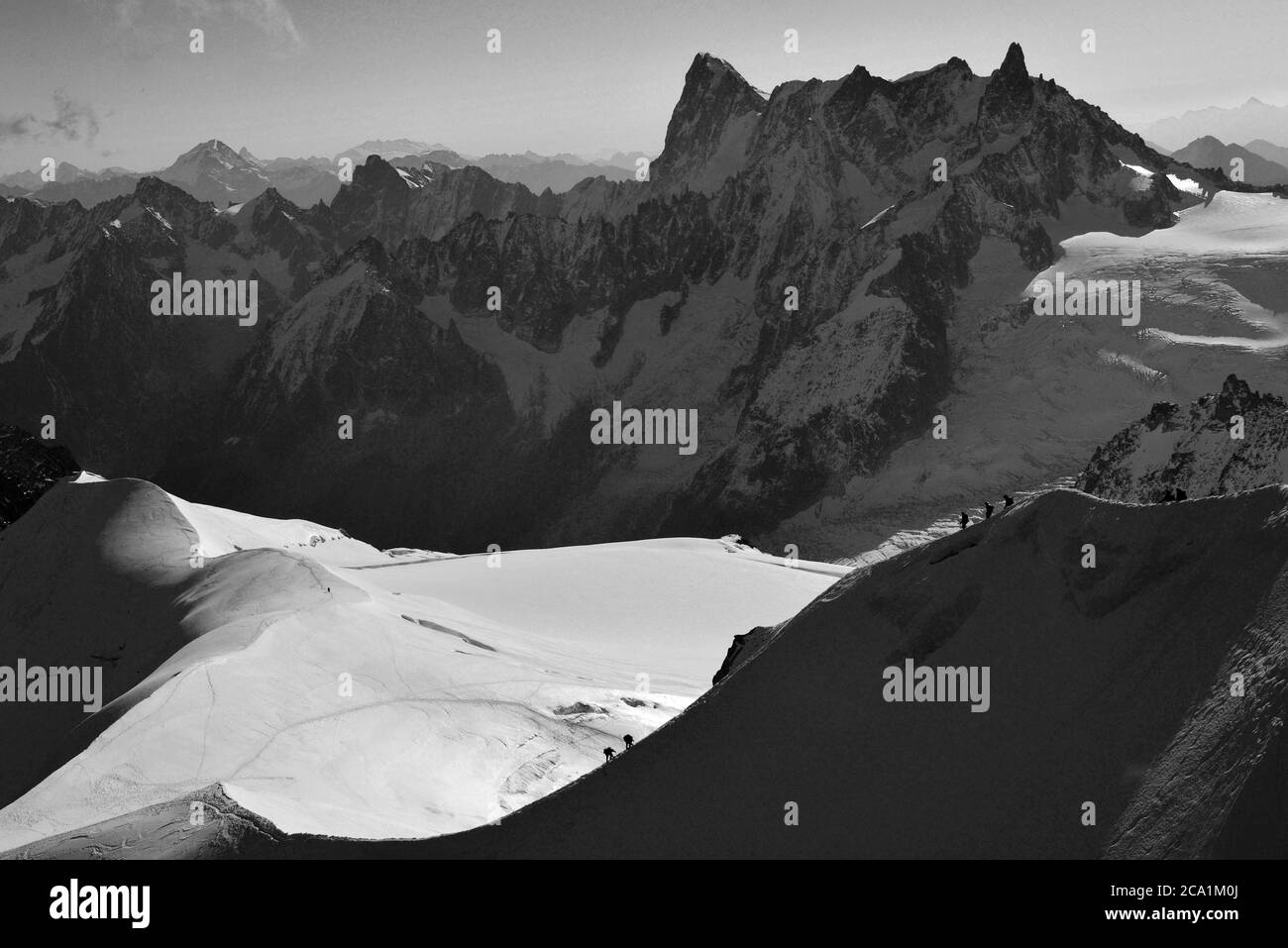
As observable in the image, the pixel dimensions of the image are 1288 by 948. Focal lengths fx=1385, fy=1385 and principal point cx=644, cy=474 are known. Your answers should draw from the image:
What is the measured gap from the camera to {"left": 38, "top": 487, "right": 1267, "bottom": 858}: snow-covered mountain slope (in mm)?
24000

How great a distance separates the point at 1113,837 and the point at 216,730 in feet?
124

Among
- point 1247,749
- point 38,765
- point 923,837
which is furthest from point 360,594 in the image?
point 1247,749

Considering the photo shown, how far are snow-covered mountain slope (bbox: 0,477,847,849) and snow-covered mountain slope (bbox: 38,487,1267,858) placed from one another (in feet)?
30.8

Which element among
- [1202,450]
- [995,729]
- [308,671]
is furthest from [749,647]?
[1202,450]

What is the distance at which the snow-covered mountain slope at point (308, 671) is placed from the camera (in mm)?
48875

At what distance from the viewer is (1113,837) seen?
24.0 metres

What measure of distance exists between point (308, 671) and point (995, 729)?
40152mm

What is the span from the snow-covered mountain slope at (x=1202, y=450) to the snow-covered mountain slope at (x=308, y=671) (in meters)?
60.6

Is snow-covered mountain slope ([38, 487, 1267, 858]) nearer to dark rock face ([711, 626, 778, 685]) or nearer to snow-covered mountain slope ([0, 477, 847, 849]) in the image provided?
dark rock face ([711, 626, 778, 685])

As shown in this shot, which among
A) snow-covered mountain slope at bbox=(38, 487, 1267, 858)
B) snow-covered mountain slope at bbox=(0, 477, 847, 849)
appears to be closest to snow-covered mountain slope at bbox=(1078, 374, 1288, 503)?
snow-covered mountain slope at bbox=(0, 477, 847, 849)

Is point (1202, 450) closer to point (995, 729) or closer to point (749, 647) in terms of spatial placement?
point (749, 647)

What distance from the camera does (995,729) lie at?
28156 millimetres
